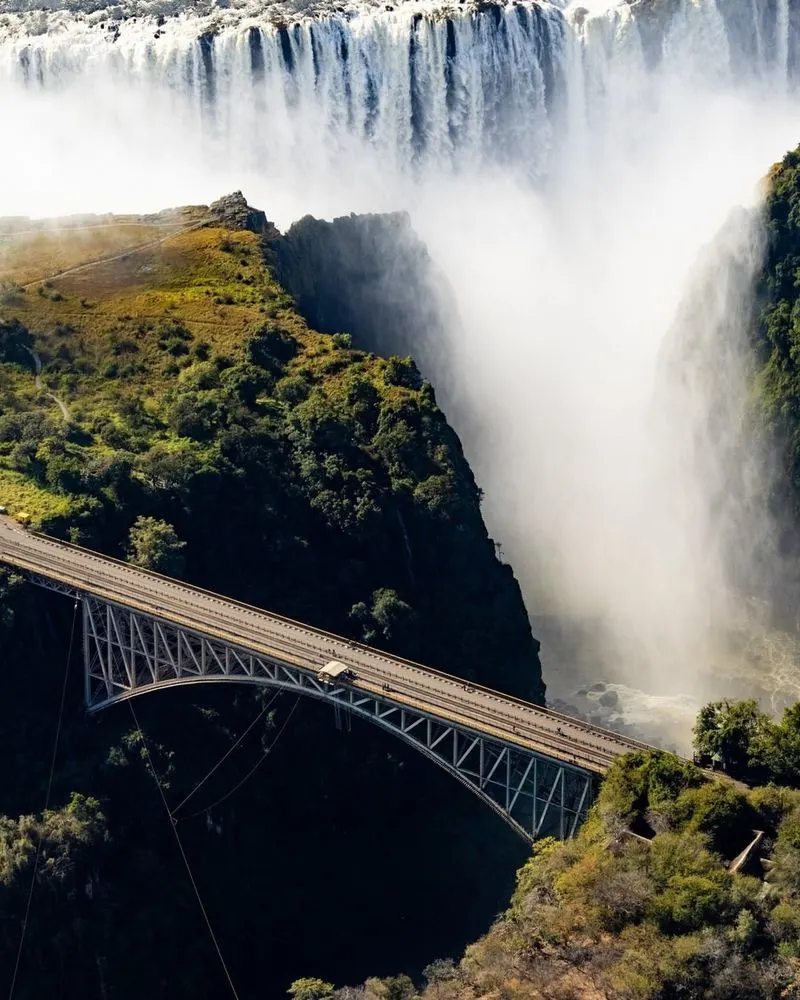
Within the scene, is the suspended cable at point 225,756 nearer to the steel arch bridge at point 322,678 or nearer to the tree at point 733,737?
the steel arch bridge at point 322,678

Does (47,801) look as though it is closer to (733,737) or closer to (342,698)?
(342,698)

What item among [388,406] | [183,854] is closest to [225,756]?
[183,854]

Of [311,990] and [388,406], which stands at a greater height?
[388,406]

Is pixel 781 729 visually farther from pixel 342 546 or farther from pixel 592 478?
pixel 592 478

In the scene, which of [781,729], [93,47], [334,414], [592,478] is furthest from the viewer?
[93,47]

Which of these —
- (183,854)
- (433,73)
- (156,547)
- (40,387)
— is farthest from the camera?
(433,73)

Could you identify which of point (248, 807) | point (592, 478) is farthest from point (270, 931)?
point (592, 478)
